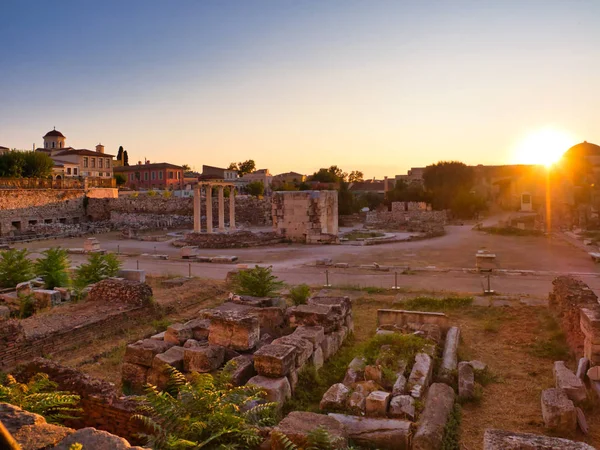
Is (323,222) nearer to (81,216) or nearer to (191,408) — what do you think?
(191,408)

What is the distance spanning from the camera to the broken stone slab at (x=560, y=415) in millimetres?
6496

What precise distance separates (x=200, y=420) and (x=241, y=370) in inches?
105

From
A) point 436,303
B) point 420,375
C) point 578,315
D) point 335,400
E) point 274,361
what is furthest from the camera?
point 436,303

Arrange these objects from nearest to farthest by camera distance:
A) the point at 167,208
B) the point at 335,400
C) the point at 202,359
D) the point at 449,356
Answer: the point at 335,400 → the point at 202,359 → the point at 449,356 → the point at 167,208

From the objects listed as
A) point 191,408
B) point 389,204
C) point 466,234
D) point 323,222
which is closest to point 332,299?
point 191,408

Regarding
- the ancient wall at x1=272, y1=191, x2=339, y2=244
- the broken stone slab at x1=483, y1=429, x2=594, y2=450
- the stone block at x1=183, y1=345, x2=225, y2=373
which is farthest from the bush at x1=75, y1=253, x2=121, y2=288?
the ancient wall at x1=272, y1=191, x2=339, y2=244

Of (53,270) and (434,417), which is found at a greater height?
(53,270)

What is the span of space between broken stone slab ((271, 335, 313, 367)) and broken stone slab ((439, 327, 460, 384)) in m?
2.40

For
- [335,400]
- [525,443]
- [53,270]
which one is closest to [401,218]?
[53,270]

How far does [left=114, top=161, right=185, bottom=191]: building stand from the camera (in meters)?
83.1

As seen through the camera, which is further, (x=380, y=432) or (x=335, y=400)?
(x=335, y=400)

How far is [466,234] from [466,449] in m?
31.9

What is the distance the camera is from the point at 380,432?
20.3 feet

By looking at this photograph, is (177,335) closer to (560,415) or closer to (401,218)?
(560,415)
